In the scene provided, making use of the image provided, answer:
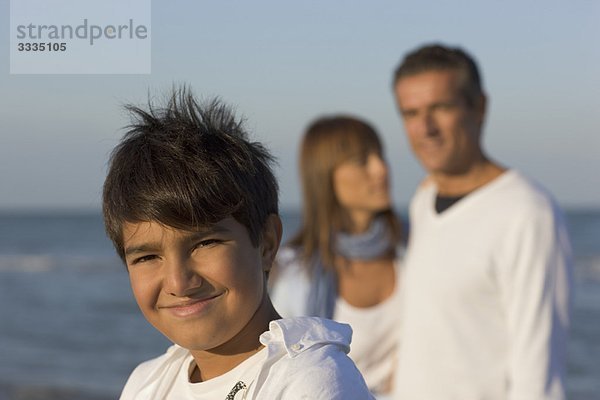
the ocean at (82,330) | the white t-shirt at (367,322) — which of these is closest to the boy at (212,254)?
the white t-shirt at (367,322)

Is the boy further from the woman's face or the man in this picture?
the woman's face

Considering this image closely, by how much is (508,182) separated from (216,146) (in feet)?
7.24

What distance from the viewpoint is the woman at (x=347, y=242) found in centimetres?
498

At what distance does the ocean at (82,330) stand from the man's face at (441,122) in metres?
3.27

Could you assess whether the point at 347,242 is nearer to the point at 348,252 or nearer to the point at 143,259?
the point at 348,252

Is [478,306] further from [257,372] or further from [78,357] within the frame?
[78,357]

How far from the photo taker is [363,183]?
5.31 meters

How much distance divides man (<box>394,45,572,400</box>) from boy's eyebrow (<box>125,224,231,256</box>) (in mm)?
2093

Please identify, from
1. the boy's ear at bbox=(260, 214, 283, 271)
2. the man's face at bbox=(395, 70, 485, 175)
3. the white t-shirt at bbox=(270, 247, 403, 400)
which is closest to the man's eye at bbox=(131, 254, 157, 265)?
the boy's ear at bbox=(260, 214, 283, 271)

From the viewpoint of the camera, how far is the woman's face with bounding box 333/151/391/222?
5285mm

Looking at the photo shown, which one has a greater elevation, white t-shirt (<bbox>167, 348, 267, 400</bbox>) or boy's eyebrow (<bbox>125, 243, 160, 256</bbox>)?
boy's eyebrow (<bbox>125, 243, 160, 256</bbox>)

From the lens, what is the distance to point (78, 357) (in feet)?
43.9

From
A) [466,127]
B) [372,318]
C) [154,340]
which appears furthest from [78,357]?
[466,127]

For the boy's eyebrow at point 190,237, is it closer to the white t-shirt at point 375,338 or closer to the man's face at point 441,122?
the man's face at point 441,122
